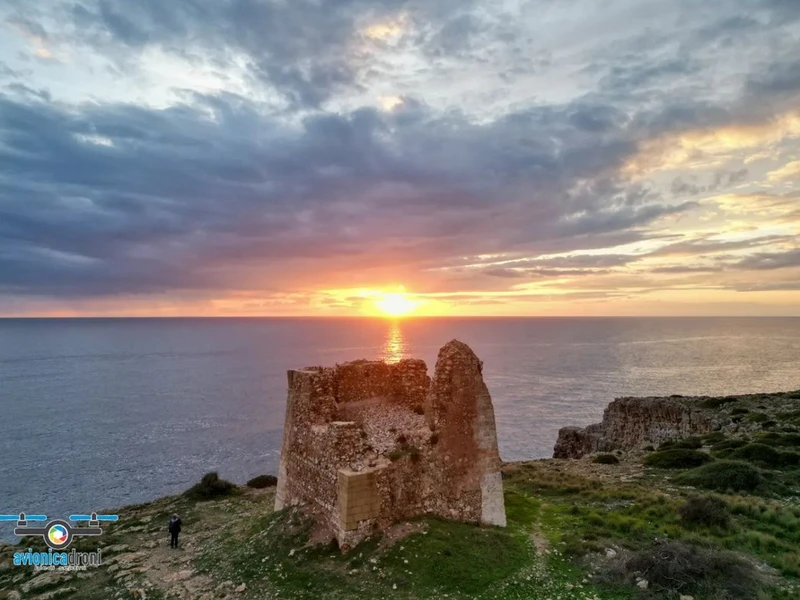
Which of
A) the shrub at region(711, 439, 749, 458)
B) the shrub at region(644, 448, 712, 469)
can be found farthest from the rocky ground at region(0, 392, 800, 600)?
the shrub at region(711, 439, 749, 458)

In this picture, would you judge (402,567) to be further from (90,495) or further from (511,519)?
(90,495)

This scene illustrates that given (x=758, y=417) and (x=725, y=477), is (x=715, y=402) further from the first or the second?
(x=725, y=477)

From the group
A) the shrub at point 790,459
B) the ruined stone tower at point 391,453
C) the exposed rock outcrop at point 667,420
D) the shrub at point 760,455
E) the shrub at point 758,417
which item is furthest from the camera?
the exposed rock outcrop at point 667,420

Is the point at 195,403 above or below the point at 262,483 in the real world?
below

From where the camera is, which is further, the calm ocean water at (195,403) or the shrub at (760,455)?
the calm ocean water at (195,403)

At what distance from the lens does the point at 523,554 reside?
14.3 m

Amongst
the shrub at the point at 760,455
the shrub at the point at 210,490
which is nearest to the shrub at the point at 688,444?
the shrub at the point at 760,455

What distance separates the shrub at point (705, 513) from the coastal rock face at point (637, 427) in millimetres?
27174

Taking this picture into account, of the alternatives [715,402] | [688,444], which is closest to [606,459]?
[688,444]

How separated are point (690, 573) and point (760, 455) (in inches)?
752

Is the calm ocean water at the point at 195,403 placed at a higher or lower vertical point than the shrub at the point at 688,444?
lower

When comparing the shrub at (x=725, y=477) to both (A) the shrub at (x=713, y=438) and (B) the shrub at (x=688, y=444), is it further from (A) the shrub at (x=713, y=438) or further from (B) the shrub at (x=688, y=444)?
(A) the shrub at (x=713, y=438)

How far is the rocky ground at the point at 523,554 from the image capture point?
12.3m

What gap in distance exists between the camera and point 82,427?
62781 millimetres
